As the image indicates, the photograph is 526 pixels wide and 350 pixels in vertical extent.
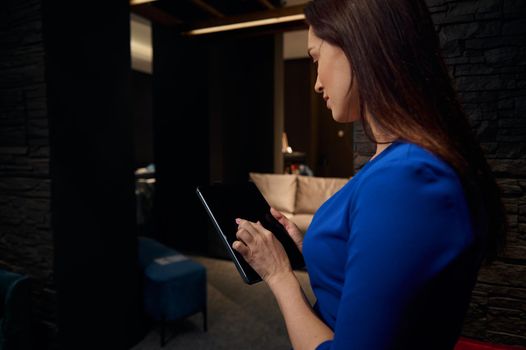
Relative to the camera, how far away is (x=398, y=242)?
461mm

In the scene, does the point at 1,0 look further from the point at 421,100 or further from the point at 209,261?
the point at 209,261

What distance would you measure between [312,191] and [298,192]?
194mm

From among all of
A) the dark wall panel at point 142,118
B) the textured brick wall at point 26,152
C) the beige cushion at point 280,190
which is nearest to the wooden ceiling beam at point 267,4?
the beige cushion at point 280,190

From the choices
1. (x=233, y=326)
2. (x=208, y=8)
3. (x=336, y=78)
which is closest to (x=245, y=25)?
(x=208, y=8)

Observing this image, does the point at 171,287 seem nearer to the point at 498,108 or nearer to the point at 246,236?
the point at 246,236

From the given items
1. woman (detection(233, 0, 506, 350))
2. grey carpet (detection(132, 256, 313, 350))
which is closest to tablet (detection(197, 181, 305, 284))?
woman (detection(233, 0, 506, 350))

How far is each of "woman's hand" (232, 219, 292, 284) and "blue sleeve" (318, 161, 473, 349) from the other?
0.22 m

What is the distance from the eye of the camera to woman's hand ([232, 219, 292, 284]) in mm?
702

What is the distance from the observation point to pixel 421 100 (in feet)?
1.79

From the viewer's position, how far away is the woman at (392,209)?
0.47m

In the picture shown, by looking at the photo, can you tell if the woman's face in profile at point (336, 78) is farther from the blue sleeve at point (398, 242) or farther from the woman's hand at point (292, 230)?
the woman's hand at point (292, 230)

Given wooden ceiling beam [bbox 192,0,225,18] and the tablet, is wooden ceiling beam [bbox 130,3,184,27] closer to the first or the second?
wooden ceiling beam [bbox 192,0,225,18]

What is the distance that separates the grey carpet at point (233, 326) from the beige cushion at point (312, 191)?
3.79 ft

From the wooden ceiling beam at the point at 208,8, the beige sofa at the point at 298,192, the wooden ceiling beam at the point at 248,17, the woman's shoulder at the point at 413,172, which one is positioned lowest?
the beige sofa at the point at 298,192
